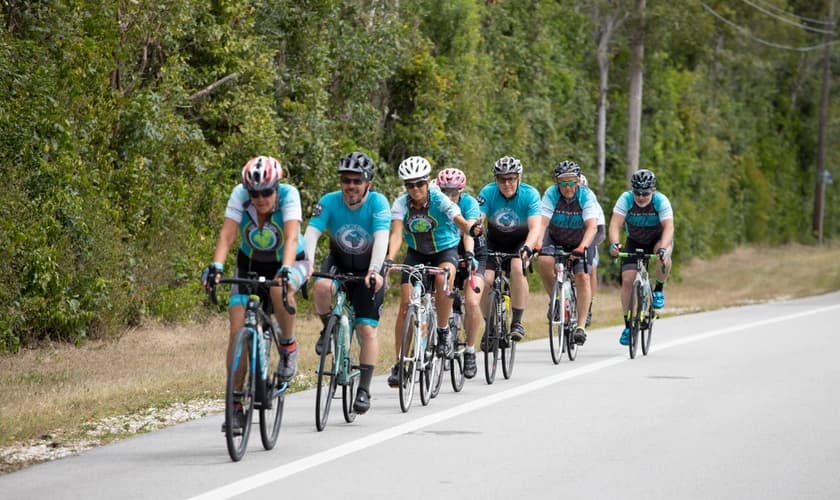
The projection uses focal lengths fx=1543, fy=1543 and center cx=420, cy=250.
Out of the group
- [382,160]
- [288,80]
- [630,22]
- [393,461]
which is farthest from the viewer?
[630,22]

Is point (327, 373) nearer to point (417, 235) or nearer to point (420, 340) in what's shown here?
point (420, 340)

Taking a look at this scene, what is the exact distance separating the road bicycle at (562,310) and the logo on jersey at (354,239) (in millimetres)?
5233

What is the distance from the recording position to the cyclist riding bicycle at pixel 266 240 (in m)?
9.73

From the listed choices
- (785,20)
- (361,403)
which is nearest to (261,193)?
(361,403)

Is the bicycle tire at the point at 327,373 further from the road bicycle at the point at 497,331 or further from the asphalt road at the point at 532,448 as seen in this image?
the road bicycle at the point at 497,331

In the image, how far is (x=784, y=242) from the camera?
64.0m

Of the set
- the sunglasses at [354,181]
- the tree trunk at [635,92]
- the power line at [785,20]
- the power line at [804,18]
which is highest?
the power line at [804,18]

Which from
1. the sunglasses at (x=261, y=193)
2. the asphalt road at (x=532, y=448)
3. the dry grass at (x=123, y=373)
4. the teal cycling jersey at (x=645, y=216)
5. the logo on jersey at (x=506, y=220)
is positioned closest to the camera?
the asphalt road at (x=532, y=448)

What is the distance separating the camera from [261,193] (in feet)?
32.3

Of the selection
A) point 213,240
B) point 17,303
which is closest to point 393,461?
point 17,303

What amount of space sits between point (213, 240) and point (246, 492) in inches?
484

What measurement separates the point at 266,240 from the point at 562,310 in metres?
6.87

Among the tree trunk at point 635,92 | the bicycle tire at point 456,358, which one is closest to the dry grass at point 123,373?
the bicycle tire at point 456,358

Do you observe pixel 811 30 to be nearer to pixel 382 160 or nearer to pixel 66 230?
pixel 382 160
